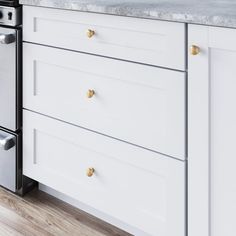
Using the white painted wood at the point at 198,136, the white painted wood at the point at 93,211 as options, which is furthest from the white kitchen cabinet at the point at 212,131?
the white painted wood at the point at 93,211

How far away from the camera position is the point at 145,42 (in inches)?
65.4

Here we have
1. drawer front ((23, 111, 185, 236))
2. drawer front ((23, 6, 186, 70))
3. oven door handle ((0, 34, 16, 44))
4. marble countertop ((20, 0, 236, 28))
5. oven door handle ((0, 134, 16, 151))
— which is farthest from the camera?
oven door handle ((0, 134, 16, 151))

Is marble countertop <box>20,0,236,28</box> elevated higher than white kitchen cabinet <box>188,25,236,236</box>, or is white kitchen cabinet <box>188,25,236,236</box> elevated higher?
marble countertop <box>20,0,236,28</box>

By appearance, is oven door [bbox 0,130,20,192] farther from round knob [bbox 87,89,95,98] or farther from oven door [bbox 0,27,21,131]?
round knob [bbox 87,89,95,98]

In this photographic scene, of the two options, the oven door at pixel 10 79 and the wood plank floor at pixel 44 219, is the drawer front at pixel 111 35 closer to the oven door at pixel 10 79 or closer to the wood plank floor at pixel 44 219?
the oven door at pixel 10 79

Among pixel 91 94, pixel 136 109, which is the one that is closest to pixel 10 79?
pixel 91 94

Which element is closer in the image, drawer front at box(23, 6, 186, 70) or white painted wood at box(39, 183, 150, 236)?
drawer front at box(23, 6, 186, 70)

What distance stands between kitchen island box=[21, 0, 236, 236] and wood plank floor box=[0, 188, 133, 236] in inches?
2.6

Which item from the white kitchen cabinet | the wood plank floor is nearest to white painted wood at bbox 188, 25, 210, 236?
the white kitchen cabinet

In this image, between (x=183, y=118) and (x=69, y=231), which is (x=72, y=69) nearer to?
(x=183, y=118)

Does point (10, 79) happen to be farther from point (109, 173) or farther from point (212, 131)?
point (212, 131)

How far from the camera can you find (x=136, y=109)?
5.77ft

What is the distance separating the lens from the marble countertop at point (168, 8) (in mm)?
1456

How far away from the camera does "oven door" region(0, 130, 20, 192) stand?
225 cm
